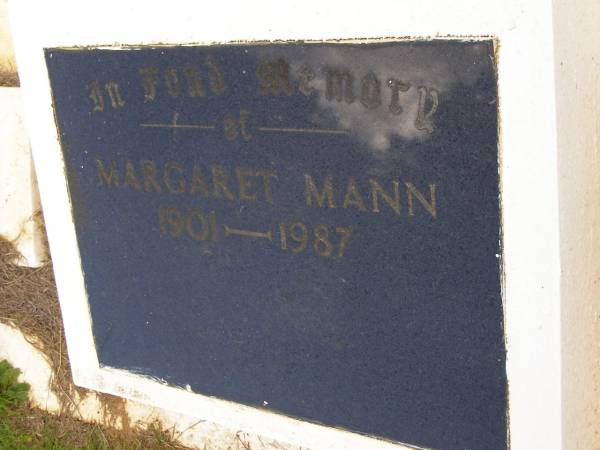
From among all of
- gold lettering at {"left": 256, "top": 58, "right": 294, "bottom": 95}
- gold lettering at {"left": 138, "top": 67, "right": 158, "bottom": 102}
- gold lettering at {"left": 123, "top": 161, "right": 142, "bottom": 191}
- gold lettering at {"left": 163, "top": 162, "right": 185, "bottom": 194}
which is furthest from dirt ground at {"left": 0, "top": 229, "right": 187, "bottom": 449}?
gold lettering at {"left": 256, "top": 58, "right": 294, "bottom": 95}

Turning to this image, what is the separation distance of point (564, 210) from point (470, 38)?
0.45 metres

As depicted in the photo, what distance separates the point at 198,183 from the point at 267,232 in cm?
26

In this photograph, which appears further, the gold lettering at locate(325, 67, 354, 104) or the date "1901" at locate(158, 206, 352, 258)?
the date "1901" at locate(158, 206, 352, 258)

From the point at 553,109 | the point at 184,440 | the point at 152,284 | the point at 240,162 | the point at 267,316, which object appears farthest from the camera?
the point at 184,440

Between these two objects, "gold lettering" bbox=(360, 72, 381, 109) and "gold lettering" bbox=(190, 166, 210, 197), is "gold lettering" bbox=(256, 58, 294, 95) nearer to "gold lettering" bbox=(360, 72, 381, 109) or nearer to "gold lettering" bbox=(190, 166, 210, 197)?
"gold lettering" bbox=(360, 72, 381, 109)

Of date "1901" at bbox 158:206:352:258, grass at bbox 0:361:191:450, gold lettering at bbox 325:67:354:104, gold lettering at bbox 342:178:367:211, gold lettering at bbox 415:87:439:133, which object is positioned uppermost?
gold lettering at bbox 325:67:354:104

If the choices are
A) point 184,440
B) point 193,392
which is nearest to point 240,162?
point 193,392

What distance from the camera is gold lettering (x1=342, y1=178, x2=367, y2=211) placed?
7.18ft

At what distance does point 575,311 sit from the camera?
2.09 metres

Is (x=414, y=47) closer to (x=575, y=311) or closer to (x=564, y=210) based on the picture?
(x=564, y=210)

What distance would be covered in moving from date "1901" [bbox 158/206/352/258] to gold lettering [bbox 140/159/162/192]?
67 millimetres

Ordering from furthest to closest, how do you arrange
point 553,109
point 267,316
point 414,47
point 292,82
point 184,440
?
point 184,440, point 267,316, point 292,82, point 414,47, point 553,109

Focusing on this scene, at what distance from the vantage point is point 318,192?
2.26 metres

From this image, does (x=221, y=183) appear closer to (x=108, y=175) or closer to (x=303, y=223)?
(x=303, y=223)
